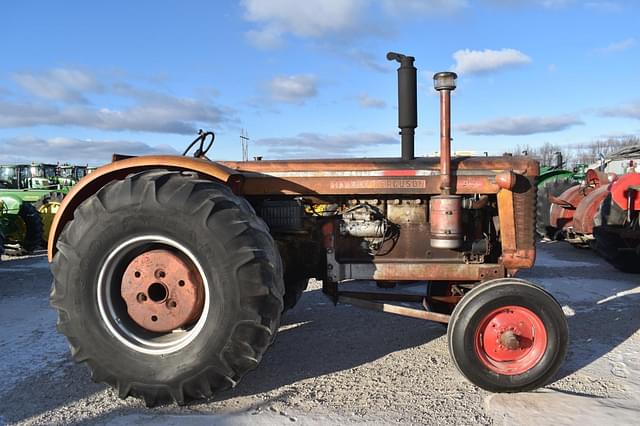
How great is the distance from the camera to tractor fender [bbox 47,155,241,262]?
3.33 meters

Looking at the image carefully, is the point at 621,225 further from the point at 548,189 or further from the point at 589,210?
the point at 548,189

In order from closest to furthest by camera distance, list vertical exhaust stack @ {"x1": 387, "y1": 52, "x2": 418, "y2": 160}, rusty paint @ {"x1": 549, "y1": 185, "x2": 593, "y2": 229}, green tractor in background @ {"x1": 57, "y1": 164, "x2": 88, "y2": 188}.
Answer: vertical exhaust stack @ {"x1": 387, "y1": 52, "x2": 418, "y2": 160} < rusty paint @ {"x1": 549, "y1": 185, "x2": 593, "y2": 229} < green tractor in background @ {"x1": 57, "y1": 164, "x2": 88, "y2": 188}

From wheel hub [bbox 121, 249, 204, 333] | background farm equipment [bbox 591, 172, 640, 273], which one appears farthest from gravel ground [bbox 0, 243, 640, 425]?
background farm equipment [bbox 591, 172, 640, 273]

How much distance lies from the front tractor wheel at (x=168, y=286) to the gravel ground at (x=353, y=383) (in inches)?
10.3

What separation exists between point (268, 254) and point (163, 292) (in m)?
0.72

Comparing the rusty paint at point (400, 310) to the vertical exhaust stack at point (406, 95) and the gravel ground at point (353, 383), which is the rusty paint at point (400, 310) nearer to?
the gravel ground at point (353, 383)

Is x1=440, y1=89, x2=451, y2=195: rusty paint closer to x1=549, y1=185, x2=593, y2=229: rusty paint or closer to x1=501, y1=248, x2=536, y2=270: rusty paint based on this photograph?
x1=501, y1=248, x2=536, y2=270: rusty paint

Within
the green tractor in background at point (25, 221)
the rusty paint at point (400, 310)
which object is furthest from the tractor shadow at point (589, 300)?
the green tractor in background at point (25, 221)

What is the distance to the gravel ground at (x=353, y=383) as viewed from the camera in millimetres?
2955

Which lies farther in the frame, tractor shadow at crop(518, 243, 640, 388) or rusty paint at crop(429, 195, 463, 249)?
tractor shadow at crop(518, 243, 640, 388)

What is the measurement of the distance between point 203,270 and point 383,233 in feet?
4.73

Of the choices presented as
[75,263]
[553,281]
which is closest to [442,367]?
[75,263]

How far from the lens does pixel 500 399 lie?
3160mm

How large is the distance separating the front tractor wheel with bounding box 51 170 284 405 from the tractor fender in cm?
21
